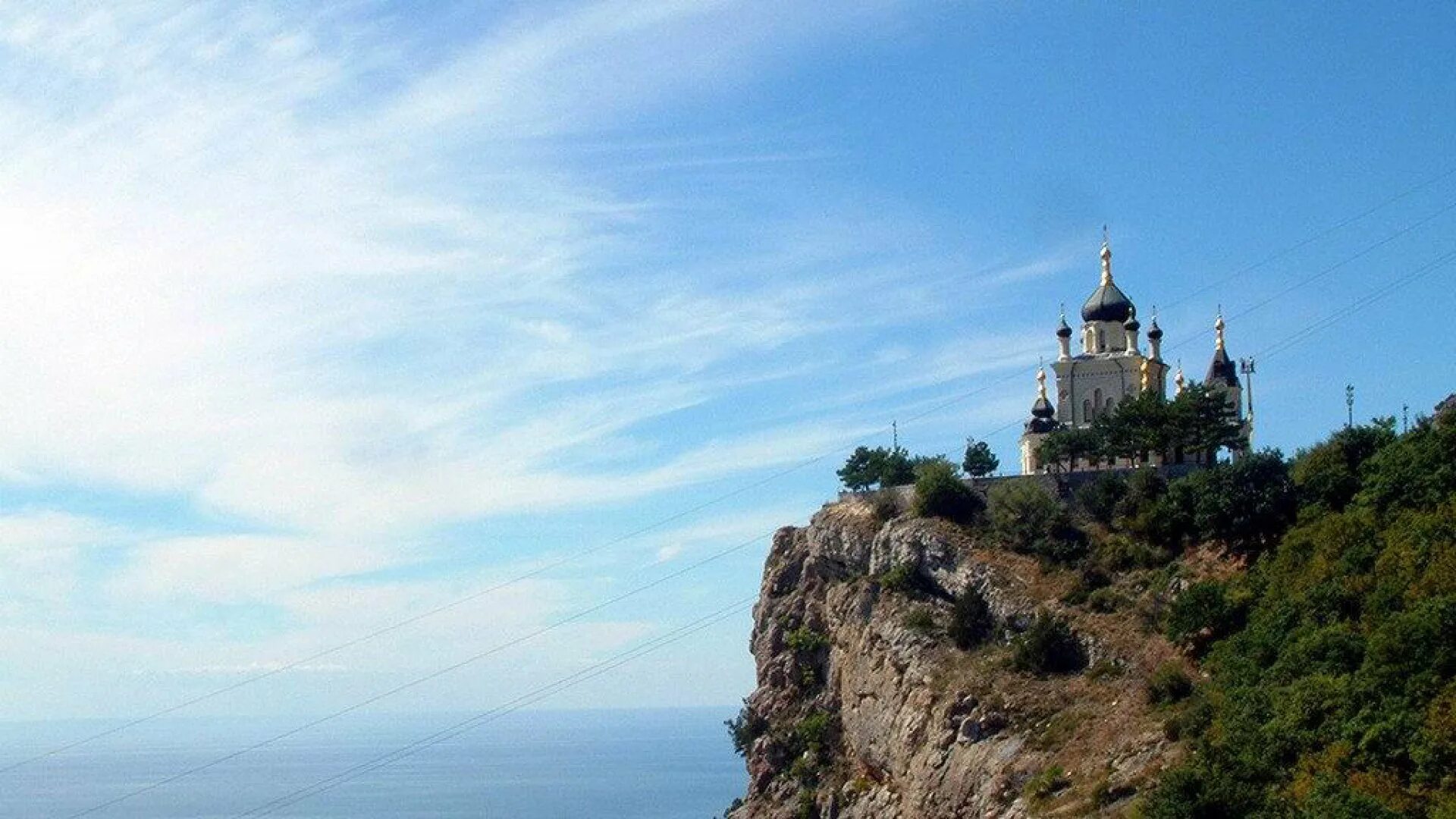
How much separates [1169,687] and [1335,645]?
18.0 ft

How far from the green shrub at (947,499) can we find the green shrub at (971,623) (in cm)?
449

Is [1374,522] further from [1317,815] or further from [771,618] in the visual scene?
[771,618]

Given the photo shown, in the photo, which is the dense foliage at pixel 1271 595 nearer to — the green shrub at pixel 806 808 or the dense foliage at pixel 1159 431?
the dense foliage at pixel 1159 431

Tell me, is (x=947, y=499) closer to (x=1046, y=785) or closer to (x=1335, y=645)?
(x=1046, y=785)

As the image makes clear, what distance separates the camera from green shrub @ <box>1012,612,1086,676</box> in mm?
47344

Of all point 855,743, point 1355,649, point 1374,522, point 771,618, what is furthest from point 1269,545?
point 771,618

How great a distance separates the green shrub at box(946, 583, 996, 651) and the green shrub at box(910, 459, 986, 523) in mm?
4487

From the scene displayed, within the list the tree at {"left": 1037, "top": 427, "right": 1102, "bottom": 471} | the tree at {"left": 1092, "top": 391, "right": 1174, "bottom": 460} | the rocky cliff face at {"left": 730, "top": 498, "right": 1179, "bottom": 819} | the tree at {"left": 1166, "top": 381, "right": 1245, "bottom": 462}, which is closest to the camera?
the rocky cliff face at {"left": 730, "top": 498, "right": 1179, "bottom": 819}

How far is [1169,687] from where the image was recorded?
42.8 metres

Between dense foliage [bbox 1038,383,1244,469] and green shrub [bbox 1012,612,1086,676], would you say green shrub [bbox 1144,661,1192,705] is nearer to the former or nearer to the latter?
green shrub [bbox 1012,612,1086,676]

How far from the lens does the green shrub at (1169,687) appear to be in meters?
42.7

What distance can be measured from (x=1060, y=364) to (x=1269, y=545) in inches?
715

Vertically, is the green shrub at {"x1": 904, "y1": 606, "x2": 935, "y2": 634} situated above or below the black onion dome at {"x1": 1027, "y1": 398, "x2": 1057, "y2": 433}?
below

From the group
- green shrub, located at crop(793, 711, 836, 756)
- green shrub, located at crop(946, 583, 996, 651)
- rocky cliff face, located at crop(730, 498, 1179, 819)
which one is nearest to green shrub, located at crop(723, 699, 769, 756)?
rocky cliff face, located at crop(730, 498, 1179, 819)
